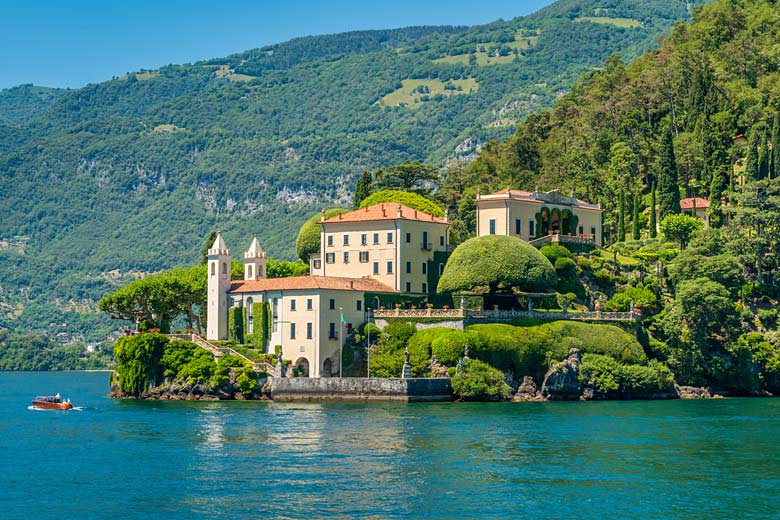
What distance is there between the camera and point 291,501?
177 feet

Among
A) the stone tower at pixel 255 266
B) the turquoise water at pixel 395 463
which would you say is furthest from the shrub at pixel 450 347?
the stone tower at pixel 255 266

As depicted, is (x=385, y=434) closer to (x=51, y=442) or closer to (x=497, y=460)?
(x=497, y=460)

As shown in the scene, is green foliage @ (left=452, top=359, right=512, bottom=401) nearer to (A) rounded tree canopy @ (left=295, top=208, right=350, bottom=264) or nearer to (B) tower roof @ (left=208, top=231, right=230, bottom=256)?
(B) tower roof @ (left=208, top=231, right=230, bottom=256)

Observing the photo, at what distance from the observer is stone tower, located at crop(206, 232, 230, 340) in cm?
10738

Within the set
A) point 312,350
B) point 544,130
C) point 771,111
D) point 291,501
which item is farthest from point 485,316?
point 544,130

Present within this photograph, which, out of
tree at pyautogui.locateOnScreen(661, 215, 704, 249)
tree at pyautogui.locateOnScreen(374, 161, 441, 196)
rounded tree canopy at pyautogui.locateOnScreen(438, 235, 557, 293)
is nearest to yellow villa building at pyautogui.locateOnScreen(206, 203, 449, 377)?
rounded tree canopy at pyautogui.locateOnScreen(438, 235, 557, 293)

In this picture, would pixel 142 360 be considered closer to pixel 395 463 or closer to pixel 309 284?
pixel 309 284

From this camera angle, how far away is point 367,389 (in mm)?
92750

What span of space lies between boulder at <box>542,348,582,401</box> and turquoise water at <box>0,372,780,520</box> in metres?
6.48

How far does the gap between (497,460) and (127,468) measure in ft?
58.9

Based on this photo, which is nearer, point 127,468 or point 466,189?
point 127,468

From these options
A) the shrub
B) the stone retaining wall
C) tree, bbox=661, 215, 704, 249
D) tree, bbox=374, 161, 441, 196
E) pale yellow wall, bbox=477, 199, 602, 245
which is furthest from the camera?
tree, bbox=374, 161, 441, 196

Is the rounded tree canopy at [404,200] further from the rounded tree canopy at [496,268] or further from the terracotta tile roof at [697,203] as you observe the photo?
the terracotta tile roof at [697,203]

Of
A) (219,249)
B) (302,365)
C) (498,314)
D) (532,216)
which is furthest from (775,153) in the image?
(219,249)
